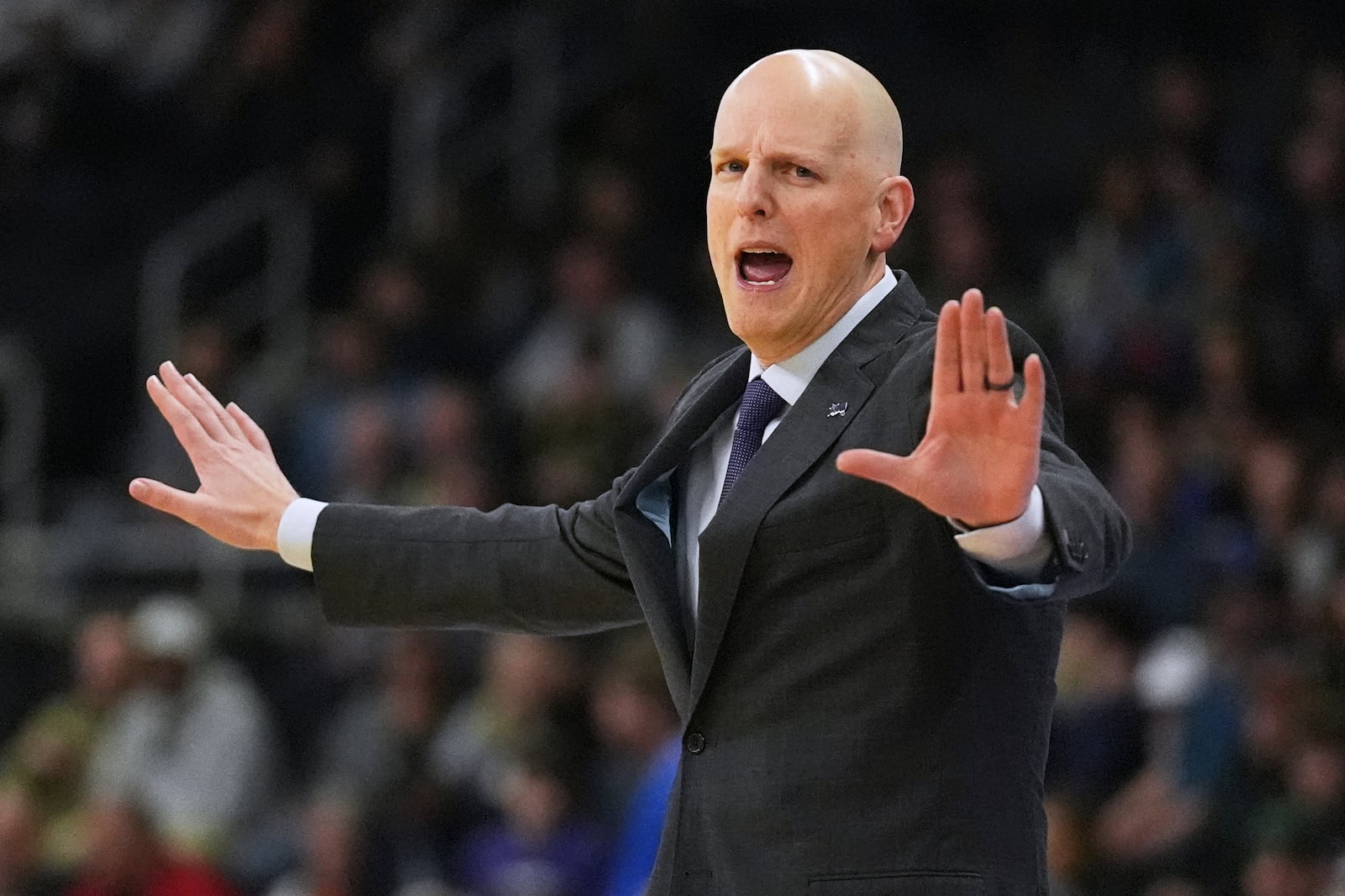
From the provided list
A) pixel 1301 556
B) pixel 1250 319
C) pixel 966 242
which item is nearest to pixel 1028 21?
pixel 966 242

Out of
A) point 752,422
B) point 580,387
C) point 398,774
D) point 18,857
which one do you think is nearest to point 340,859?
point 398,774

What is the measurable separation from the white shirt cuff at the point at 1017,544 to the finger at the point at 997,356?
14cm

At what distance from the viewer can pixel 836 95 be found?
2.93 m

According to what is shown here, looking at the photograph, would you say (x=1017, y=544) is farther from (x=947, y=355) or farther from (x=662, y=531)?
(x=662, y=531)

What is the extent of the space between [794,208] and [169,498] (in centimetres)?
105

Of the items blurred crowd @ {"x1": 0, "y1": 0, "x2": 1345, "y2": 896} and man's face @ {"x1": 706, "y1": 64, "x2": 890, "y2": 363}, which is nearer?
man's face @ {"x1": 706, "y1": 64, "x2": 890, "y2": 363}

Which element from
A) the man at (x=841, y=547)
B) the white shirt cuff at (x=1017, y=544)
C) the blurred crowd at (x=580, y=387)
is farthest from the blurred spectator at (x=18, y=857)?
the white shirt cuff at (x=1017, y=544)

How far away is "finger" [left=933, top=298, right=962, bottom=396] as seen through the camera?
98.1 inches

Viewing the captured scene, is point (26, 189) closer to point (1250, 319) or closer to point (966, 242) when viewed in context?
point (966, 242)

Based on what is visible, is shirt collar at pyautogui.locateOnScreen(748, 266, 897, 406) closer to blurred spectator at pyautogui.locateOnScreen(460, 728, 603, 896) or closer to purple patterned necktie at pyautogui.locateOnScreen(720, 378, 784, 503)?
purple patterned necktie at pyautogui.locateOnScreen(720, 378, 784, 503)

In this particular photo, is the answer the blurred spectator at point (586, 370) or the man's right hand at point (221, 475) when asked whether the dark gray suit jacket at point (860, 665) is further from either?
the blurred spectator at point (586, 370)

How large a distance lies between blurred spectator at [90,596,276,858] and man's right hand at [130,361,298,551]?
485 cm

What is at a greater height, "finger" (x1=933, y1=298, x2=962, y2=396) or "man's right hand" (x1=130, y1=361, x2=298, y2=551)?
"man's right hand" (x1=130, y1=361, x2=298, y2=551)

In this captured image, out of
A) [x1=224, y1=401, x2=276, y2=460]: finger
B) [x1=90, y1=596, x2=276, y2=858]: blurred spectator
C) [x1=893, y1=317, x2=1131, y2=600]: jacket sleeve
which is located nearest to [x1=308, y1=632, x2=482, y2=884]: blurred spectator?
[x1=90, y1=596, x2=276, y2=858]: blurred spectator
